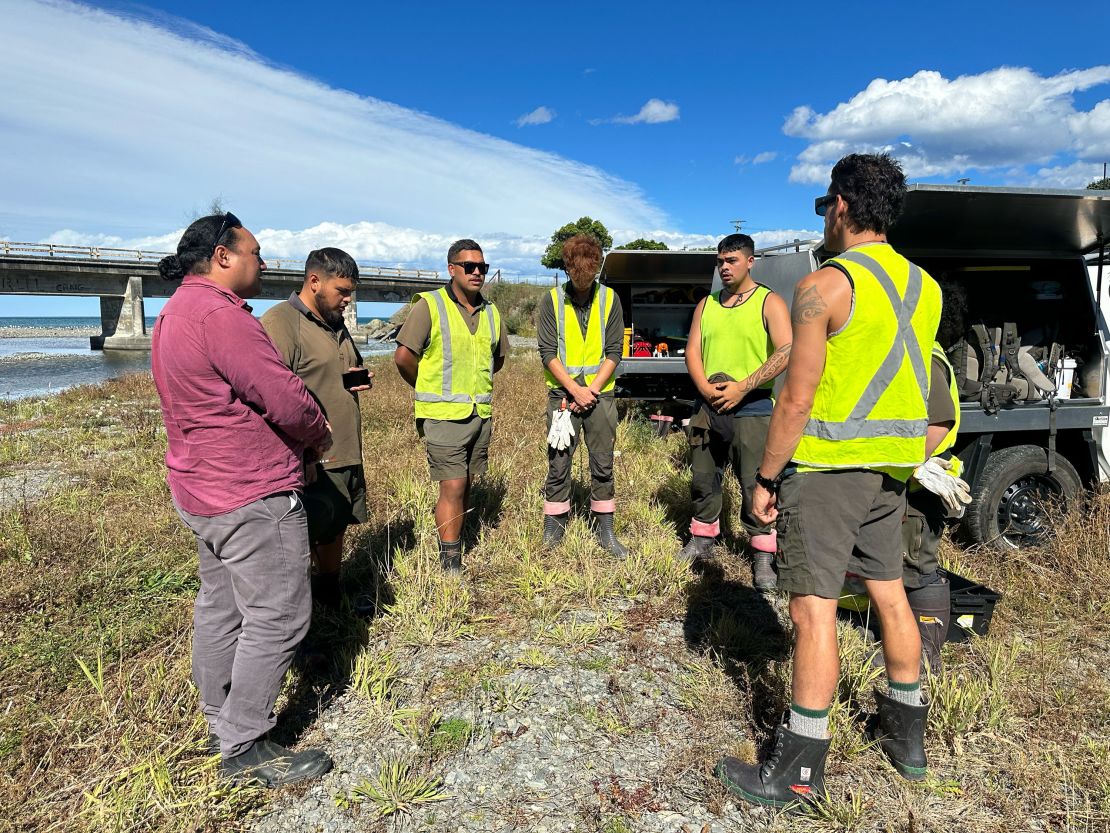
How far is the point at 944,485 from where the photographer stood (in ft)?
8.54

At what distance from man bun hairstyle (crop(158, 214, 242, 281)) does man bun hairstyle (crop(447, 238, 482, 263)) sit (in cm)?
172

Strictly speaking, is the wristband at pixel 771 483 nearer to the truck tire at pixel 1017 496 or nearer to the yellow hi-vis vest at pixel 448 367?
the yellow hi-vis vest at pixel 448 367

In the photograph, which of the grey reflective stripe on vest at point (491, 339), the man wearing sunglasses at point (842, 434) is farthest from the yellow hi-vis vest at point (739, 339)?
the man wearing sunglasses at point (842, 434)

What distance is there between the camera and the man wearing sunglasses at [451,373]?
3746 millimetres

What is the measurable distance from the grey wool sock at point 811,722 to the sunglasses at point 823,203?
1.71 metres

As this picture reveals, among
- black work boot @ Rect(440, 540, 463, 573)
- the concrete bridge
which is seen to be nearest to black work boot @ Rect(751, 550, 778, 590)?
black work boot @ Rect(440, 540, 463, 573)

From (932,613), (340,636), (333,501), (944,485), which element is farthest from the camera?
(340,636)

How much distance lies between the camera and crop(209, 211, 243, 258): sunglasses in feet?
7.00

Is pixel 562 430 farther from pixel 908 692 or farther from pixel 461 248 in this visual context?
pixel 908 692

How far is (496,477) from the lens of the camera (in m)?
5.72

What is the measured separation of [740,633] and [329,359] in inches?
98.1

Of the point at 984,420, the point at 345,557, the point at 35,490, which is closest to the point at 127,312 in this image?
the point at 35,490

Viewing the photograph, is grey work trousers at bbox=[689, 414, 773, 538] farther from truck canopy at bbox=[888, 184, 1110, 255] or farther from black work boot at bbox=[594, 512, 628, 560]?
truck canopy at bbox=[888, 184, 1110, 255]

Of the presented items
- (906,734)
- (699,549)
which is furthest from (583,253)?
(906,734)
